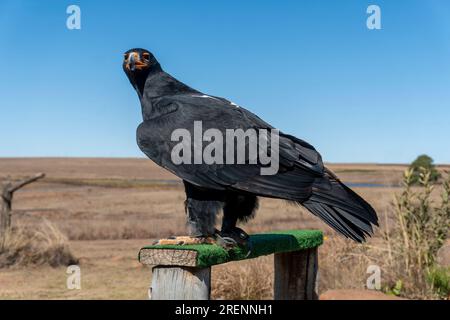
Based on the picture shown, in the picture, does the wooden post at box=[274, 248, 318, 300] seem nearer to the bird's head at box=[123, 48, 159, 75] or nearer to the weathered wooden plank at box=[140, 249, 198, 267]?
the weathered wooden plank at box=[140, 249, 198, 267]

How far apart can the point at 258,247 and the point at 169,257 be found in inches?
48.4

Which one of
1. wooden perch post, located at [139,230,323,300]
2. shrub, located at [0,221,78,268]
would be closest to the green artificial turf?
wooden perch post, located at [139,230,323,300]

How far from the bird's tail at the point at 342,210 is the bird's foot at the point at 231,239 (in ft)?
2.28

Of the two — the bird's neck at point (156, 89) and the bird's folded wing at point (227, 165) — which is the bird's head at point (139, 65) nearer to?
the bird's neck at point (156, 89)

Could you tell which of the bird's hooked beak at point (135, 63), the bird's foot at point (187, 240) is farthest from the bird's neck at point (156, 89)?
the bird's foot at point (187, 240)

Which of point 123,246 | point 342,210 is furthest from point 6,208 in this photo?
point 342,210

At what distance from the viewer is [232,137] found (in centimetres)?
439

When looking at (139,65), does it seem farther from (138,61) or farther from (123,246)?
(123,246)

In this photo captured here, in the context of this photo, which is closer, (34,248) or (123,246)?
(34,248)

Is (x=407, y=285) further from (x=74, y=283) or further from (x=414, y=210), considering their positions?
(x=74, y=283)

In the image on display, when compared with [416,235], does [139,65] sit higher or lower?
higher

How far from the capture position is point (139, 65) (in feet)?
15.6

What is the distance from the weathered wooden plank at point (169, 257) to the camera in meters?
4.08

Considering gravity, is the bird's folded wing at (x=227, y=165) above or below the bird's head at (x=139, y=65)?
below
